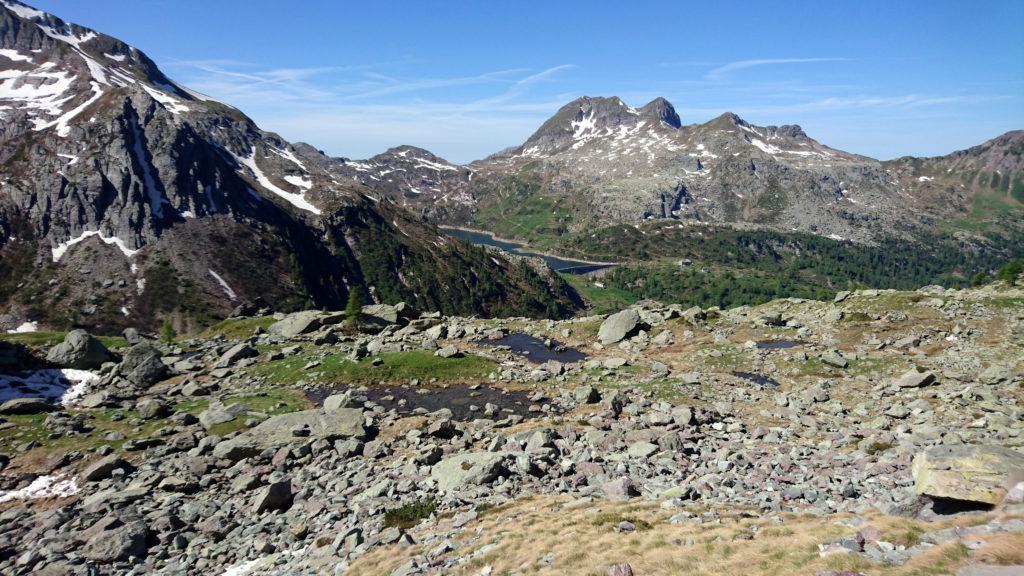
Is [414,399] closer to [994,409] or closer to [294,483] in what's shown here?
[294,483]

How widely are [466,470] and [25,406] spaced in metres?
38.1

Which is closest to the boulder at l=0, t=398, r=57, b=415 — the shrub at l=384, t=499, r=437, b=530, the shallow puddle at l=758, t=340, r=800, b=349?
the shrub at l=384, t=499, r=437, b=530

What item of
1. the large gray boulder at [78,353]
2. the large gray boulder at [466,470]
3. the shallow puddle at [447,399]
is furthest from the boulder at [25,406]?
the large gray boulder at [466,470]

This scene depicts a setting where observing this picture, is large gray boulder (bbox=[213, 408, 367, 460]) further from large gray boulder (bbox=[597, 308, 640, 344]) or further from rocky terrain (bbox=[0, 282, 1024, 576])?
large gray boulder (bbox=[597, 308, 640, 344])

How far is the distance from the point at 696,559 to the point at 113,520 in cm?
2764

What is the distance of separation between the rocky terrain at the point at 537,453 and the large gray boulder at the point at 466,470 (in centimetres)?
13

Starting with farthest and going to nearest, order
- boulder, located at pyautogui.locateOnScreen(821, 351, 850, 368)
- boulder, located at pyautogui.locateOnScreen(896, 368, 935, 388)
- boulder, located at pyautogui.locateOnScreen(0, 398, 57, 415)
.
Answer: boulder, located at pyautogui.locateOnScreen(821, 351, 850, 368) < boulder, located at pyautogui.locateOnScreen(896, 368, 935, 388) < boulder, located at pyautogui.locateOnScreen(0, 398, 57, 415)

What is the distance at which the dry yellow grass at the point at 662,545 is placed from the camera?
13.4m

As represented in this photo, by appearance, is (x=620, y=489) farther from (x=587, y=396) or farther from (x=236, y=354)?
(x=236, y=354)

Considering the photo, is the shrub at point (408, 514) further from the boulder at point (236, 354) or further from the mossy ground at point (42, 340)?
the mossy ground at point (42, 340)

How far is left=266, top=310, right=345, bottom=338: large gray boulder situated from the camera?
67250 mm

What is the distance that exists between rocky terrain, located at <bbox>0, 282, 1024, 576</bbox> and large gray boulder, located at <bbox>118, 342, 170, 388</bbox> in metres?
0.20

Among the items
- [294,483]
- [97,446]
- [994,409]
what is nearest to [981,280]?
[994,409]

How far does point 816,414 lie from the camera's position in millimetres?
35469
